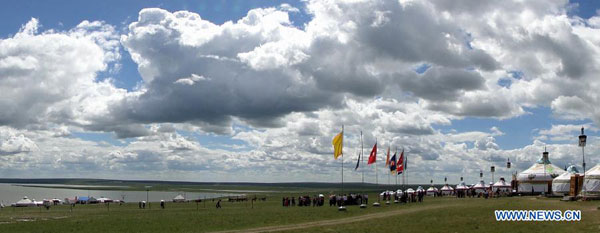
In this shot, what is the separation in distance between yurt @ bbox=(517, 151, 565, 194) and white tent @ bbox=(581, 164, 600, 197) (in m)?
27.9

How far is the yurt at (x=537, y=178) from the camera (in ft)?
267

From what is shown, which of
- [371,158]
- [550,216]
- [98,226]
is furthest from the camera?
[371,158]

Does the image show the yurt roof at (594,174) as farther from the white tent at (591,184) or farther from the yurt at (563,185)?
the yurt at (563,185)

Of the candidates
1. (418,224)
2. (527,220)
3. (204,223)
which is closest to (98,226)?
(204,223)

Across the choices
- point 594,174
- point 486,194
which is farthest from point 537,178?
point 594,174

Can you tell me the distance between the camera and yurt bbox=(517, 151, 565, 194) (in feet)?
267

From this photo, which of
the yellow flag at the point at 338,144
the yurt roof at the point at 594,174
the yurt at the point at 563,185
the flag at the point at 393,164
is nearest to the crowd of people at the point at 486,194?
the yurt at the point at 563,185

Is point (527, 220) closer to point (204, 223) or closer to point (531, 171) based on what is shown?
point (204, 223)

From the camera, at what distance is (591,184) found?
171 feet

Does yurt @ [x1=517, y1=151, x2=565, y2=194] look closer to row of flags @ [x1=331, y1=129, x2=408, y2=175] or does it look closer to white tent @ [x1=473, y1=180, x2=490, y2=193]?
white tent @ [x1=473, y1=180, x2=490, y2=193]

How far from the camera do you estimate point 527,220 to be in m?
34.3

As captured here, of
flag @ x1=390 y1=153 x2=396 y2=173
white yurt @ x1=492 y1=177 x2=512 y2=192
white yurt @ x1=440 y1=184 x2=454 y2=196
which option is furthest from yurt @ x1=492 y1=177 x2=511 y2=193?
flag @ x1=390 y1=153 x2=396 y2=173

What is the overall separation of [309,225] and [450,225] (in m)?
9.01

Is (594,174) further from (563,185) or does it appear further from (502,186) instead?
(502,186)
